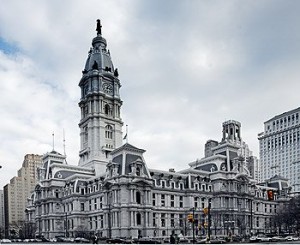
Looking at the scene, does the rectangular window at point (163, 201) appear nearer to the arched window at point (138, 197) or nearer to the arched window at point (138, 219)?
the arched window at point (138, 197)

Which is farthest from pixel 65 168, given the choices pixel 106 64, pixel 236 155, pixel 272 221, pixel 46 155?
pixel 272 221

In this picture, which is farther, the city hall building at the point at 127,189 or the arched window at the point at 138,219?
the city hall building at the point at 127,189

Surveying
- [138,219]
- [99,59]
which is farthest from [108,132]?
[138,219]

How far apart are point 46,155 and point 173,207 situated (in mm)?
43913

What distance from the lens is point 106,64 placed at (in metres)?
144

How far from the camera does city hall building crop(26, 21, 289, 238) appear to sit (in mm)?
97062

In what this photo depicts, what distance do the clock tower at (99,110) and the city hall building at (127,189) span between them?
311mm

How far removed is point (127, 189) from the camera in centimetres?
9525

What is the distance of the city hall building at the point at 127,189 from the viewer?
97062mm

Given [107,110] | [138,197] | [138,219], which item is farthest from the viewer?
[107,110]

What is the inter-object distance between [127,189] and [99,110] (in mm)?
44494

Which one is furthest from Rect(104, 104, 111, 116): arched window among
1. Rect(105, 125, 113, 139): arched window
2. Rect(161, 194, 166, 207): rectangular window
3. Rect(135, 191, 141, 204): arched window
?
Rect(135, 191, 141, 204): arched window

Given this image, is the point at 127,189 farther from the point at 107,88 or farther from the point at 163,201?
the point at 107,88

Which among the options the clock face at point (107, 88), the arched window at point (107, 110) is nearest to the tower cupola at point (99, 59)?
the clock face at point (107, 88)
